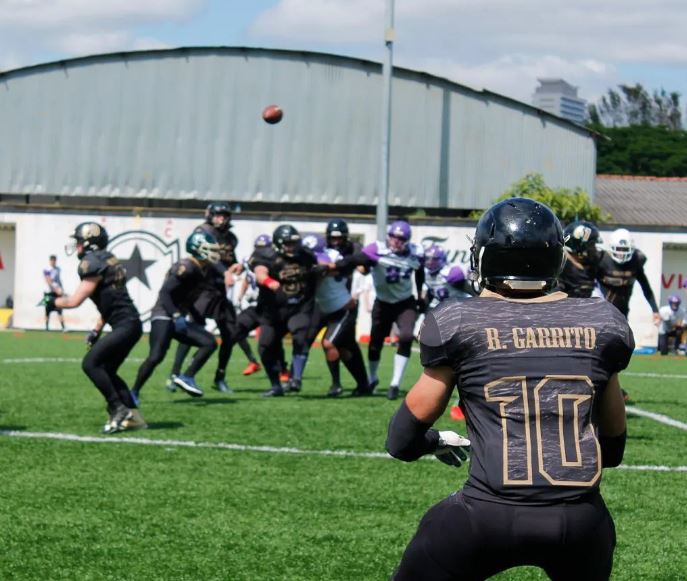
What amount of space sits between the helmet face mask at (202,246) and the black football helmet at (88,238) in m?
2.24

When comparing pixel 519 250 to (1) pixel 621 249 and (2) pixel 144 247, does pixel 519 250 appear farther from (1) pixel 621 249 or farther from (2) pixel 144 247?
(2) pixel 144 247

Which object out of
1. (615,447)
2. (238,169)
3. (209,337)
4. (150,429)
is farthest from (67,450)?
(238,169)

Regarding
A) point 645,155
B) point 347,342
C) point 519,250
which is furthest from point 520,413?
point 645,155

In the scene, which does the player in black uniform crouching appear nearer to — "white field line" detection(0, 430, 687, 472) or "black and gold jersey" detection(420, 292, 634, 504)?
"white field line" detection(0, 430, 687, 472)

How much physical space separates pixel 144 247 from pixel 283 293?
16171mm

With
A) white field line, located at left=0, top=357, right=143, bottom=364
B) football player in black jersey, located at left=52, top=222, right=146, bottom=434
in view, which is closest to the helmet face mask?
football player in black jersey, located at left=52, top=222, right=146, bottom=434

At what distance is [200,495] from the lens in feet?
24.0

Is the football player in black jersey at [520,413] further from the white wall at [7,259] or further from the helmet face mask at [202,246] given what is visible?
the white wall at [7,259]

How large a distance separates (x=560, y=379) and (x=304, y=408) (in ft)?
29.4

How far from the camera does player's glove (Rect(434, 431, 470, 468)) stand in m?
3.40

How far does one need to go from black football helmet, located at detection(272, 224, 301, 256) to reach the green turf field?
1.85 metres

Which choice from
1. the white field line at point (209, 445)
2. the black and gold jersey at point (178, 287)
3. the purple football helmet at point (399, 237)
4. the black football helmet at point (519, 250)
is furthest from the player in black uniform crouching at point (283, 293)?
the black football helmet at point (519, 250)

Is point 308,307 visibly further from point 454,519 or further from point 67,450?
point 454,519

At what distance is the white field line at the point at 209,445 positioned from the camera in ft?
28.5
